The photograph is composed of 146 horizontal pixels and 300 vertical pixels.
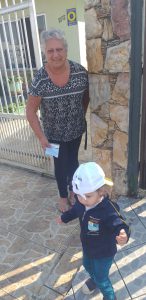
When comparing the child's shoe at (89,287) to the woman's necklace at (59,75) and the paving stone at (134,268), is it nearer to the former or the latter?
the paving stone at (134,268)

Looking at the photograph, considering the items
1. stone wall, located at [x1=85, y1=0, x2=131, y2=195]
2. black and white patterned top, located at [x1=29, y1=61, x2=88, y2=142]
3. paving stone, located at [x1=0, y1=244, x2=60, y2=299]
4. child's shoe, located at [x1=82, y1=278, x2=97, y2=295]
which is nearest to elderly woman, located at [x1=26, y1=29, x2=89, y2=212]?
black and white patterned top, located at [x1=29, y1=61, x2=88, y2=142]

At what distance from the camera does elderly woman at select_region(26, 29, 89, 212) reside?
2206mm

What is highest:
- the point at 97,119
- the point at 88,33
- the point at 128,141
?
the point at 88,33

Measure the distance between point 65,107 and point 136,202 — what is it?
1200 millimetres

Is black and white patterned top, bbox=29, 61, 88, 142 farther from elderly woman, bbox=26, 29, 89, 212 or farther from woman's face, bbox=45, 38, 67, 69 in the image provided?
woman's face, bbox=45, 38, 67, 69

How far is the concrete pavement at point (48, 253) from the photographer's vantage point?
2092mm

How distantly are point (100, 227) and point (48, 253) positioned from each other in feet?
3.59

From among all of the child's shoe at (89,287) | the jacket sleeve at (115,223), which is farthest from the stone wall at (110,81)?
the jacket sleeve at (115,223)

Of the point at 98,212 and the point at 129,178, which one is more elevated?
the point at 98,212

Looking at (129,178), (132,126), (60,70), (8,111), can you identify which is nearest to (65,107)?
(60,70)

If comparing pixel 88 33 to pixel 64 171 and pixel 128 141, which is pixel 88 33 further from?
pixel 64 171

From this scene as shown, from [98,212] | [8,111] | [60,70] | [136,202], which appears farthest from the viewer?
[8,111]

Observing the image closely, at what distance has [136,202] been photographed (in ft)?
9.22

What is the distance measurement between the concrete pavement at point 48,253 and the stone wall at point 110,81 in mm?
469
